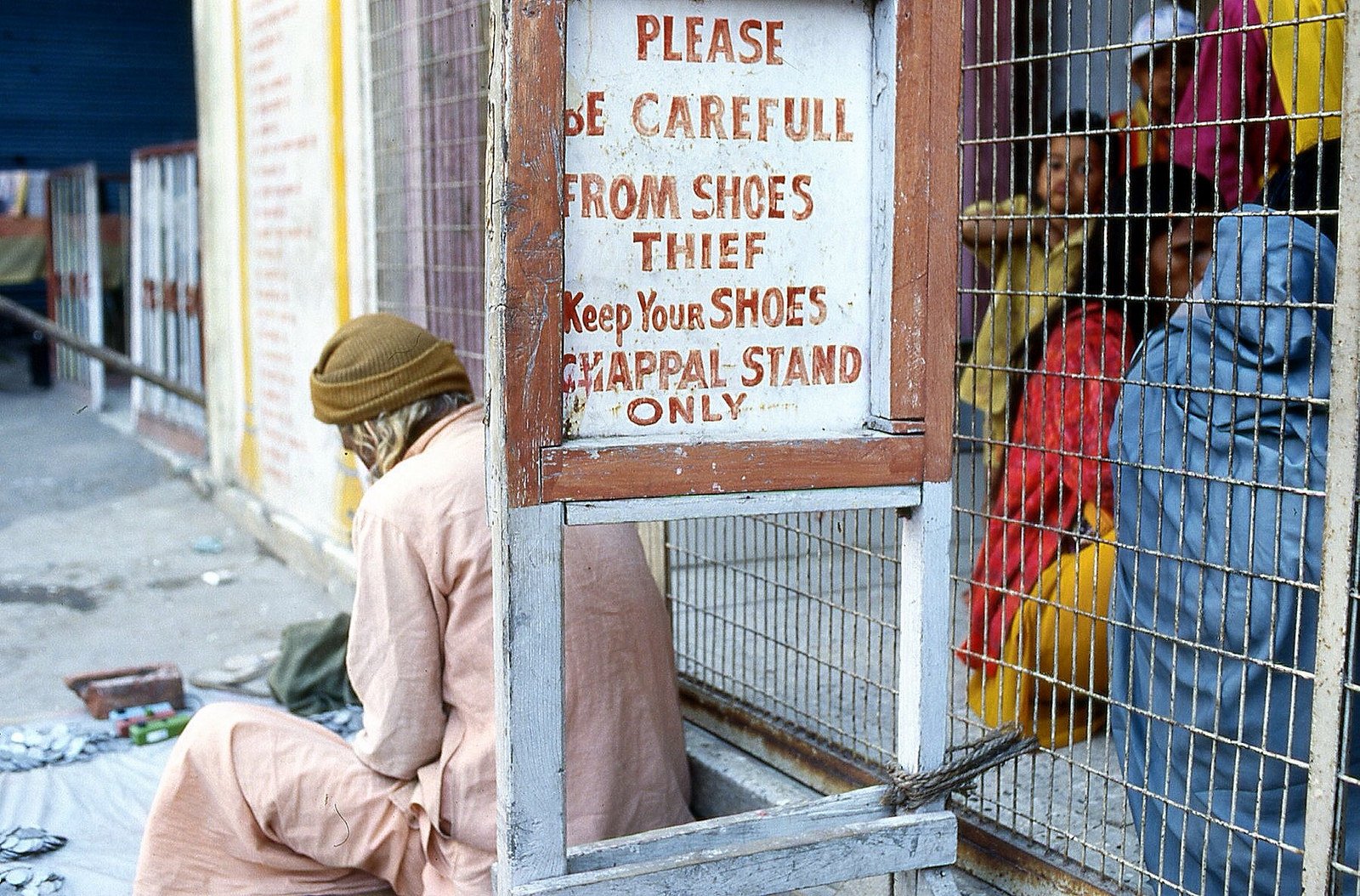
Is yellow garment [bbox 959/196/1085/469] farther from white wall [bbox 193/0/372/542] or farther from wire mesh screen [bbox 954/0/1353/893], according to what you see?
white wall [bbox 193/0/372/542]

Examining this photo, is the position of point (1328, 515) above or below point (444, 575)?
above

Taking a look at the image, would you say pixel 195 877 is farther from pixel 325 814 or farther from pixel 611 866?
pixel 611 866

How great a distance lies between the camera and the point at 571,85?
1931 millimetres

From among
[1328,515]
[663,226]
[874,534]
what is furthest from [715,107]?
[874,534]

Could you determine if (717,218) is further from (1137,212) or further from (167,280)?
(167,280)

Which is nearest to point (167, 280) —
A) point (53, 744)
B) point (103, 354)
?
point (103, 354)

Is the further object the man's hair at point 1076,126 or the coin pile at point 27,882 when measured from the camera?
the coin pile at point 27,882

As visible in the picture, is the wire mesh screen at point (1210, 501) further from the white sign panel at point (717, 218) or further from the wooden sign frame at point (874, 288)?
the white sign panel at point (717, 218)

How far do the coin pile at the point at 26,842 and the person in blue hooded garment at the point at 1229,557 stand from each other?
2585mm

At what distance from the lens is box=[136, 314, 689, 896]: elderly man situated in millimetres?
2789

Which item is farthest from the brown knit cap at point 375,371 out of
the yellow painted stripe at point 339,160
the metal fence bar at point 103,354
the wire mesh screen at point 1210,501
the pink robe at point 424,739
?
the metal fence bar at point 103,354

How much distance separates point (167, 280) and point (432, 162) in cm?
486

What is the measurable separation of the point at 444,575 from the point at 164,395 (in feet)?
24.7

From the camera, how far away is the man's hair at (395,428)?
3135 mm
